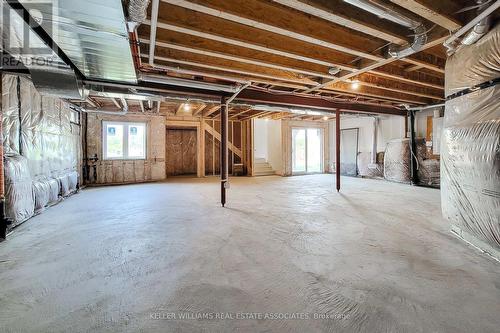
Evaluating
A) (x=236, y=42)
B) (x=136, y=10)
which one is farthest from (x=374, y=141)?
(x=136, y=10)

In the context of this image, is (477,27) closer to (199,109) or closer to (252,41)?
(252,41)

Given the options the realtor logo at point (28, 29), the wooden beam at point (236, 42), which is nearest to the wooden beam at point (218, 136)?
the realtor logo at point (28, 29)

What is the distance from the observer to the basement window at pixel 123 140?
6629mm

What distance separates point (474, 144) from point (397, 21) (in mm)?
1262

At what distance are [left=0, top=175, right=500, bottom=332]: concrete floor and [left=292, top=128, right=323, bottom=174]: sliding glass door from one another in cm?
583

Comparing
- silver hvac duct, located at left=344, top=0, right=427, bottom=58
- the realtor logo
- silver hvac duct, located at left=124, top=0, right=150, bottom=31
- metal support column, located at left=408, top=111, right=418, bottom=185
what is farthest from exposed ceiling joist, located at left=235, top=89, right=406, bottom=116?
the realtor logo

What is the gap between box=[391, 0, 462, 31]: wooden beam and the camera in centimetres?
179

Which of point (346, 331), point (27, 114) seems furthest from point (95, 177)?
point (346, 331)

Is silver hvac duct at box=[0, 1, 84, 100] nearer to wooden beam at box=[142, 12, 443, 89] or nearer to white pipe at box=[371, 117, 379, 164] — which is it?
wooden beam at box=[142, 12, 443, 89]

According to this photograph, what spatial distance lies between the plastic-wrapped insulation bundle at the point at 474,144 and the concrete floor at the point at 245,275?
0.32m

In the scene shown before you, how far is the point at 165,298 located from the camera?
151cm

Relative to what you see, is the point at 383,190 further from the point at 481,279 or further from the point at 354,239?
the point at 481,279

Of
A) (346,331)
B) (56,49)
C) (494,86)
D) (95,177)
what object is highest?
(56,49)

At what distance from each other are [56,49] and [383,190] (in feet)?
20.3
